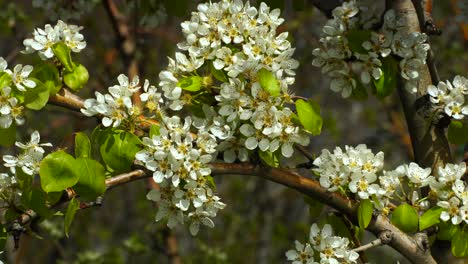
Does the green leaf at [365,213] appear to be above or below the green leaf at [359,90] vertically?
below

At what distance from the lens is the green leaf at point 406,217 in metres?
1.82

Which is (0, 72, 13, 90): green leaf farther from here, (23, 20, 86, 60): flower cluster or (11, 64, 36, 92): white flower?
(23, 20, 86, 60): flower cluster

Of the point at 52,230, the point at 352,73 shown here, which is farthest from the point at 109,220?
the point at 352,73

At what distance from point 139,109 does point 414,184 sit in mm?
741

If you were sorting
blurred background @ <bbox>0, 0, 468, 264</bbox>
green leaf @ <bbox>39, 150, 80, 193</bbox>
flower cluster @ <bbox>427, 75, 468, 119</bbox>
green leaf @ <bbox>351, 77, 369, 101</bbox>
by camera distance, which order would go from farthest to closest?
1. blurred background @ <bbox>0, 0, 468, 264</bbox>
2. green leaf @ <bbox>351, 77, 369, 101</bbox>
3. flower cluster @ <bbox>427, 75, 468, 119</bbox>
4. green leaf @ <bbox>39, 150, 80, 193</bbox>

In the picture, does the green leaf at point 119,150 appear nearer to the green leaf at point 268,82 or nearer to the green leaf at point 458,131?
the green leaf at point 268,82

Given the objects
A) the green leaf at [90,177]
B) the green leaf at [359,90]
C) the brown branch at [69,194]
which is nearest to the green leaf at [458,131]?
the green leaf at [359,90]

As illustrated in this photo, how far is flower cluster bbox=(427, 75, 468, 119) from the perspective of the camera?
196cm

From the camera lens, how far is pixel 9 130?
1.73 m

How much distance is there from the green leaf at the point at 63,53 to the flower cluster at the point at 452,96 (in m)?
0.99

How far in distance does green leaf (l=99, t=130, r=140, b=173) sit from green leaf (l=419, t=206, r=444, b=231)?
2.44 feet

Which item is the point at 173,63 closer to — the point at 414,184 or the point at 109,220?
the point at 414,184

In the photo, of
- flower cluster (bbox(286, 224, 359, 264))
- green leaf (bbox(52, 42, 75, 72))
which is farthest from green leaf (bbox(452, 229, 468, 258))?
green leaf (bbox(52, 42, 75, 72))

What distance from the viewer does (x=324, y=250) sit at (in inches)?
71.9
